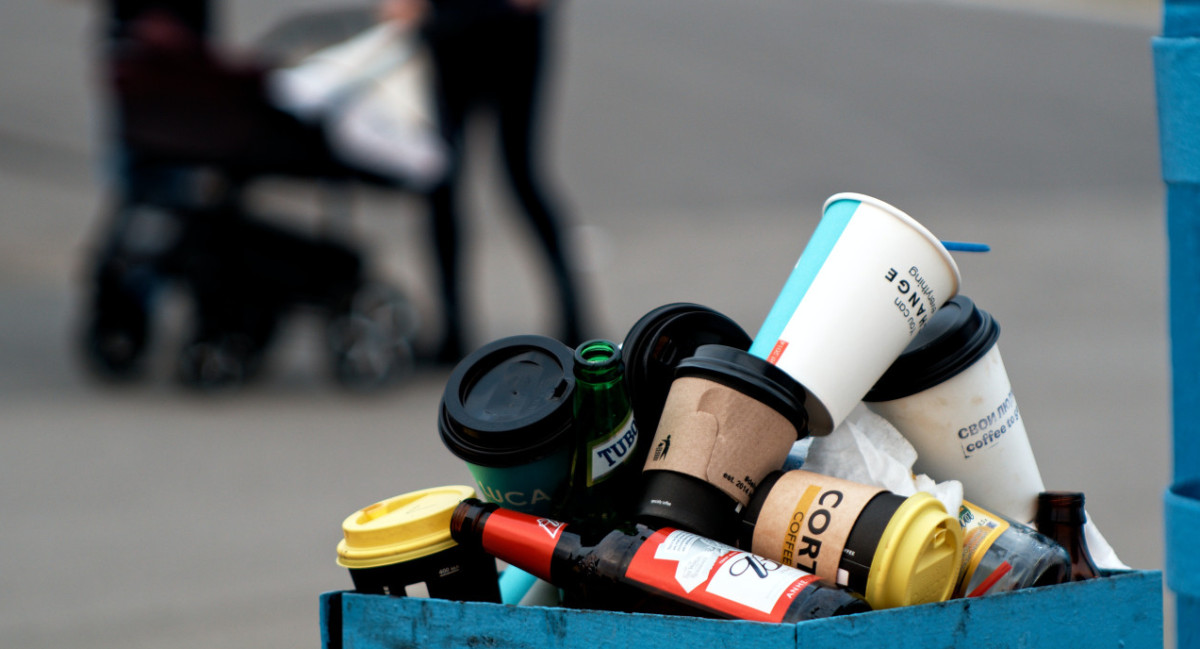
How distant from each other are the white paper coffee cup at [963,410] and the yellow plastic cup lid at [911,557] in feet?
0.92

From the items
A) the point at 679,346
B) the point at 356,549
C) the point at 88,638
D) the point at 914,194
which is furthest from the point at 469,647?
the point at 914,194

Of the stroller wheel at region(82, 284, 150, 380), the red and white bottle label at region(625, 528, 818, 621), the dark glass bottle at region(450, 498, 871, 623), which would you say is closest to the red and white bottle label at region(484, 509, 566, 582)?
the dark glass bottle at region(450, 498, 871, 623)

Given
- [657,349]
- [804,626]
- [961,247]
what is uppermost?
[961,247]

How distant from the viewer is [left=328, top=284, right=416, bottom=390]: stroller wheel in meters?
5.28

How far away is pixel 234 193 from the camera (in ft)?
17.2

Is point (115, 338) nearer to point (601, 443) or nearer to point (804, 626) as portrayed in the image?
point (601, 443)

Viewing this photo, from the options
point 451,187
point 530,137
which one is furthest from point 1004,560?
point 451,187

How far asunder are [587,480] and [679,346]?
0.77 feet

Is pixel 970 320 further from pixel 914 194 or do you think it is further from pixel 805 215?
pixel 914 194

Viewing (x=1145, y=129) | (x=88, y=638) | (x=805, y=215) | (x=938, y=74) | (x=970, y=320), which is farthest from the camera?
(x=938, y=74)

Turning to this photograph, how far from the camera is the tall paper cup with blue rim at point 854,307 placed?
1518 mm

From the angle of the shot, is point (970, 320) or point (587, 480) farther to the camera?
point (970, 320)

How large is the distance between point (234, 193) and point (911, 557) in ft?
14.5

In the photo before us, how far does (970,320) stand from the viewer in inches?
63.9
